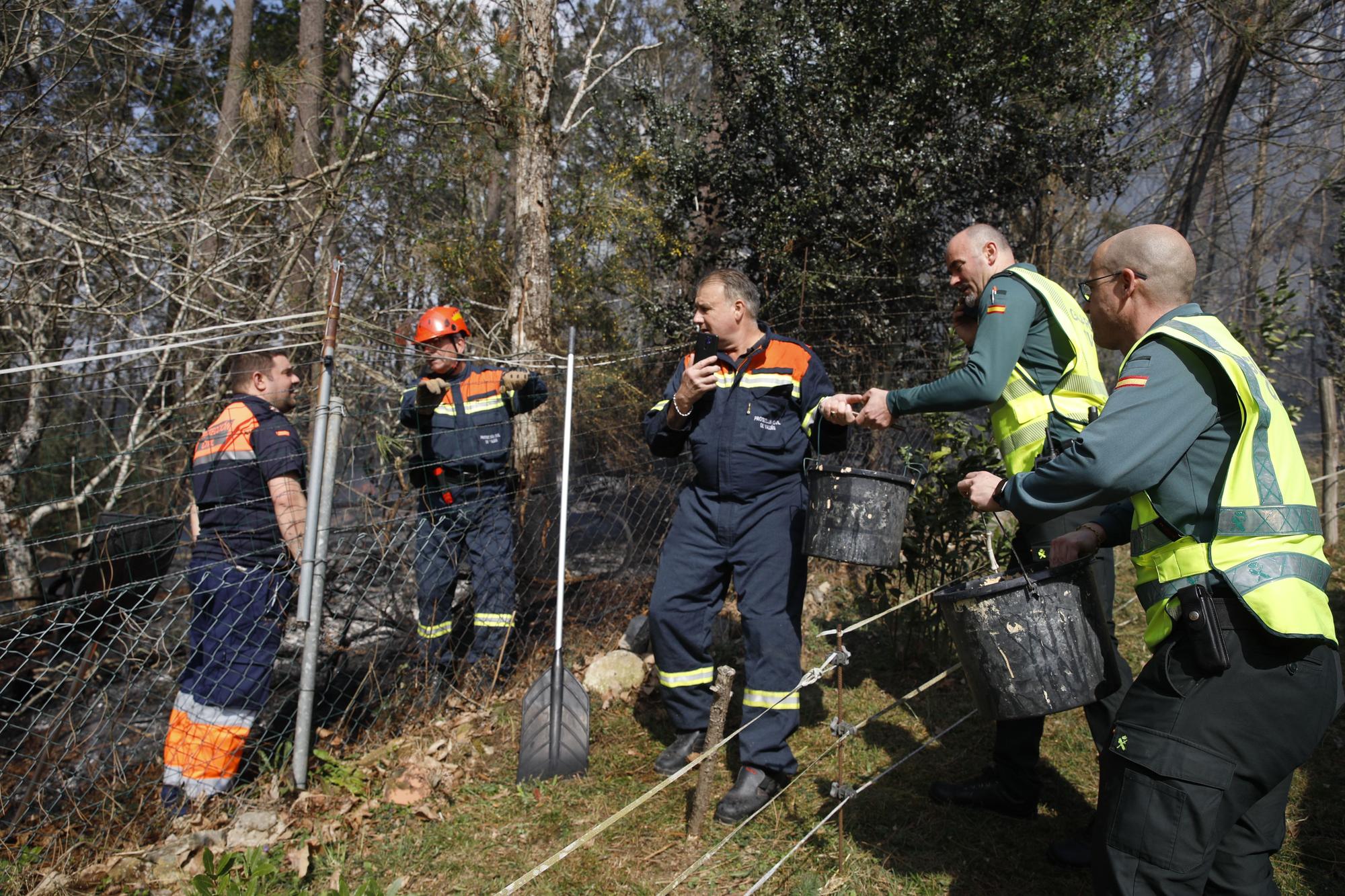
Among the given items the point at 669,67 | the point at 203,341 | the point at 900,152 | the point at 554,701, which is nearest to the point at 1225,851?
the point at 554,701

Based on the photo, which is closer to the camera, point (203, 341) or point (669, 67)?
point (203, 341)

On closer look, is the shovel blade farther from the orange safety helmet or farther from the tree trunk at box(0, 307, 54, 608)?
the tree trunk at box(0, 307, 54, 608)

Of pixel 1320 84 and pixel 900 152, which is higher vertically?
pixel 1320 84

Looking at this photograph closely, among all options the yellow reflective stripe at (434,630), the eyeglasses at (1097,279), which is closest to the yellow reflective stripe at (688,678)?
the yellow reflective stripe at (434,630)

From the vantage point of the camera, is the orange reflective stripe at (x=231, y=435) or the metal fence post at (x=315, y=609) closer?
the metal fence post at (x=315, y=609)

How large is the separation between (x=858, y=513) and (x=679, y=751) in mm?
1284

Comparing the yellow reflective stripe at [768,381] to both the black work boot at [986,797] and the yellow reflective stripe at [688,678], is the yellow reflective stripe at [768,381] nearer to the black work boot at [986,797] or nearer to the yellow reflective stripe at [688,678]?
the yellow reflective stripe at [688,678]

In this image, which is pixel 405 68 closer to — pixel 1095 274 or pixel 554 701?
pixel 554 701

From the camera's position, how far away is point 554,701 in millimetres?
3410

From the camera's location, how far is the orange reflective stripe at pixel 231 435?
128 inches

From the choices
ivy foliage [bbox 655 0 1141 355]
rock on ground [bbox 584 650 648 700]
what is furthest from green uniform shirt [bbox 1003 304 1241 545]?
ivy foliage [bbox 655 0 1141 355]

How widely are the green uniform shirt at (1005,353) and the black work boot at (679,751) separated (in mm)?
1672

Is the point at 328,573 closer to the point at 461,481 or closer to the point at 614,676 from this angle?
the point at 461,481

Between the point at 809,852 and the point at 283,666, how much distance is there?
10.0 feet
